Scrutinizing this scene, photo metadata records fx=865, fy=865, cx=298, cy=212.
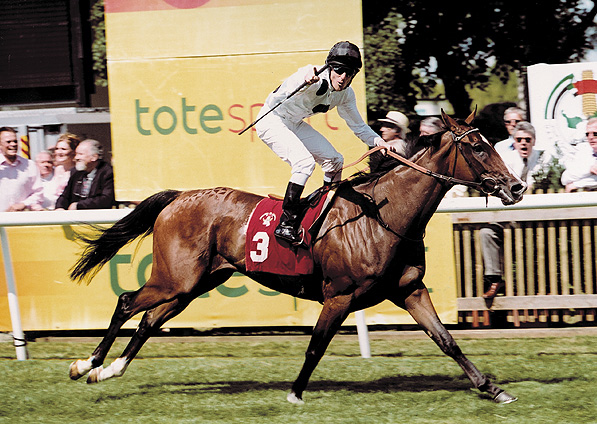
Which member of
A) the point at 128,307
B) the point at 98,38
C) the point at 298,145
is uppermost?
the point at 98,38

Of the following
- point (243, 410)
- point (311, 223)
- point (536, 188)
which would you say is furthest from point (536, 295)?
point (243, 410)

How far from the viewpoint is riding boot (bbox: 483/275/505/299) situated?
6781 mm

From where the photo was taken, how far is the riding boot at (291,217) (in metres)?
5.18

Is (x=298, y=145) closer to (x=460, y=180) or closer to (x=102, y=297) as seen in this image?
(x=460, y=180)

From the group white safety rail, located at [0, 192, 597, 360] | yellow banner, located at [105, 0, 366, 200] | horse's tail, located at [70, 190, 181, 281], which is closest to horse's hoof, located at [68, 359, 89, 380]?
horse's tail, located at [70, 190, 181, 281]

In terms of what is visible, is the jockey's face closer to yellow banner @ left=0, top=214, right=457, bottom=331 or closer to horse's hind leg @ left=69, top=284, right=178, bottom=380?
horse's hind leg @ left=69, top=284, right=178, bottom=380

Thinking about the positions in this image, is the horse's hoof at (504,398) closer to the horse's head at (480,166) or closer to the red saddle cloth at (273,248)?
the horse's head at (480,166)

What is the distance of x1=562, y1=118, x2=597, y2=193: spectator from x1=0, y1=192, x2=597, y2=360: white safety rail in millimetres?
657

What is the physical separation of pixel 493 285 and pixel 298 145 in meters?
2.34

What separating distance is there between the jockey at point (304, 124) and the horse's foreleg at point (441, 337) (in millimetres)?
774

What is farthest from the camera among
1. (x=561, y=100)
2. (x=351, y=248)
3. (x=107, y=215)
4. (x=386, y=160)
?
(x=561, y=100)

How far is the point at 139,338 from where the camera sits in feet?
18.2

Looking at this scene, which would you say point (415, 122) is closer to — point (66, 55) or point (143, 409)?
point (66, 55)

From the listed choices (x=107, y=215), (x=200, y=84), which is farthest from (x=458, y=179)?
(x=107, y=215)
